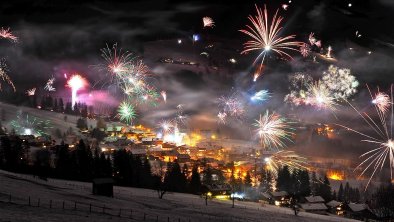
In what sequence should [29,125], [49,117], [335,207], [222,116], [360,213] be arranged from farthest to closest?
[49,117], [222,116], [29,125], [335,207], [360,213]

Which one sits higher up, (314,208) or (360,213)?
(314,208)

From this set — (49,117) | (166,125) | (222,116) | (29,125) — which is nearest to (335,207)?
(222,116)

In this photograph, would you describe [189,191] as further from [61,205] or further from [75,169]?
[61,205]

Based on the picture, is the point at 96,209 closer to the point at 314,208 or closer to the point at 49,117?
the point at 314,208

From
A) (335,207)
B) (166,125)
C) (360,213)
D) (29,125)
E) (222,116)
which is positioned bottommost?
(360,213)

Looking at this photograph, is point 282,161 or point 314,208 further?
point 282,161

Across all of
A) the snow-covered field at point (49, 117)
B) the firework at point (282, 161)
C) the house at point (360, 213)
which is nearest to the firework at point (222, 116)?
A: the firework at point (282, 161)

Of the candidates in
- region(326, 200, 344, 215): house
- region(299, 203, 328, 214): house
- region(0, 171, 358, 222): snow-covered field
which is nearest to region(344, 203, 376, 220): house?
region(326, 200, 344, 215): house

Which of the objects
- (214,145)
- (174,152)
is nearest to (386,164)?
(214,145)
